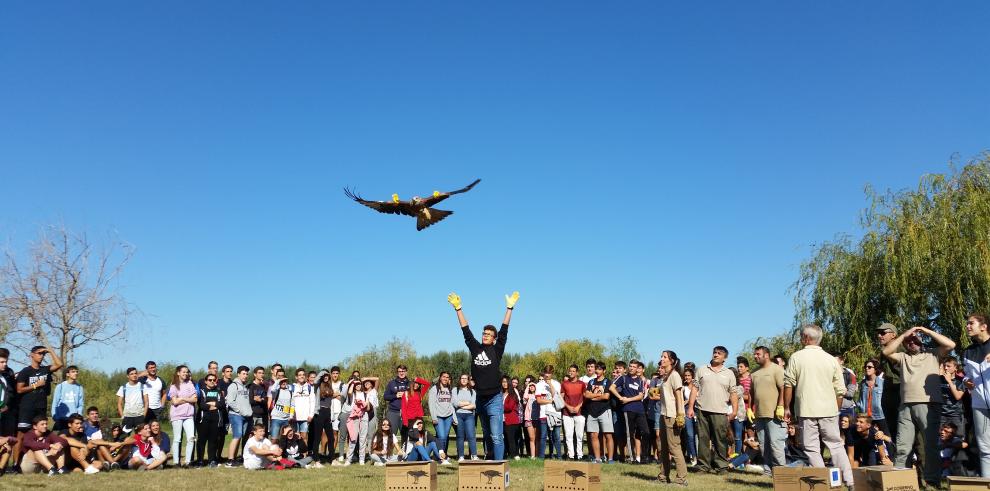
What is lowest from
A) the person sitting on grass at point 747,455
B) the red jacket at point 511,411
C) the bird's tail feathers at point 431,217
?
the person sitting on grass at point 747,455

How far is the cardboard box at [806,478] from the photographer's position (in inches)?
300

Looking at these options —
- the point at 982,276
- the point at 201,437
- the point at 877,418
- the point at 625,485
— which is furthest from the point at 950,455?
the point at 201,437

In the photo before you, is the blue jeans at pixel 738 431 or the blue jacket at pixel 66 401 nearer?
the blue jacket at pixel 66 401

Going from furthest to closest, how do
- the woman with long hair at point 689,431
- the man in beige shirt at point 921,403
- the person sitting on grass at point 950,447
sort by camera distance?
1. the woman with long hair at point 689,431
2. the person sitting on grass at point 950,447
3. the man in beige shirt at point 921,403

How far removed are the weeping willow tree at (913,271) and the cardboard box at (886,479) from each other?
13.8 meters

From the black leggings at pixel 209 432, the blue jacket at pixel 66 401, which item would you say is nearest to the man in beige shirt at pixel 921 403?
the black leggings at pixel 209 432

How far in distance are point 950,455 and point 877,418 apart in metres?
2.61

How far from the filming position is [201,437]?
47.3ft

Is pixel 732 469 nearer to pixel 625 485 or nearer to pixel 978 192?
pixel 625 485

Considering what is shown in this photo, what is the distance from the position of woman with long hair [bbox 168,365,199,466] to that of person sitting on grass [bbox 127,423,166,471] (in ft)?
1.63

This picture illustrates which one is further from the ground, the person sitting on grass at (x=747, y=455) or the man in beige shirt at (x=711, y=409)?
the man in beige shirt at (x=711, y=409)

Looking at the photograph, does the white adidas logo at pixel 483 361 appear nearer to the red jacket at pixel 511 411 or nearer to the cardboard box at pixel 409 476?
the cardboard box at pixel 409 476

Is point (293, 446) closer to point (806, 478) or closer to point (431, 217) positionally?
point (431, 217)

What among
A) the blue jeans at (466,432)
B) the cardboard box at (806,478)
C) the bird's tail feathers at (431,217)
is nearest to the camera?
the cardboard box at (806,478)
